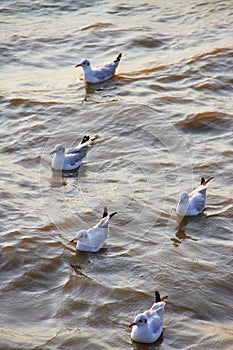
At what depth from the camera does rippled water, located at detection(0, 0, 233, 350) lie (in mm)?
7379

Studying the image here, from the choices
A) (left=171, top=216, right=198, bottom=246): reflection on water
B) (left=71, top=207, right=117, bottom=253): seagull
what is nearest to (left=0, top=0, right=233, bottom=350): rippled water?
(left=171, top=216, right=198, bottom=246): reflection on water

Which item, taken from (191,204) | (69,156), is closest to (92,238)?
(191,204)

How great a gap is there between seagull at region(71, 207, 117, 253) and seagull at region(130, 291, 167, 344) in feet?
5.26

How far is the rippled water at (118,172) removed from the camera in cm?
738

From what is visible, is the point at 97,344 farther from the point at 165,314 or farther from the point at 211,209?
the point at 211,209

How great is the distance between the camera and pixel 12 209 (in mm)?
9430

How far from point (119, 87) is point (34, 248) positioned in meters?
5.94

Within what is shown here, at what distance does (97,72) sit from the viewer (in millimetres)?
13969

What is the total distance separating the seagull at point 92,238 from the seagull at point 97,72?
19.0 ft

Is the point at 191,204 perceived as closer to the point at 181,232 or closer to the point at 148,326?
the point at 181,232

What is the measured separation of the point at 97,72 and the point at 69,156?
3.45m

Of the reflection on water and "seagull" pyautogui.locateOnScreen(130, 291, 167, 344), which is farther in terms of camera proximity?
the reflection on water

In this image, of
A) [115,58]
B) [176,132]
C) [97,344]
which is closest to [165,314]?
[97,344]

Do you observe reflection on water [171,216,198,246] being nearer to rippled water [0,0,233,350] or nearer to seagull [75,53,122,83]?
rippled water [0,0,233,350]
